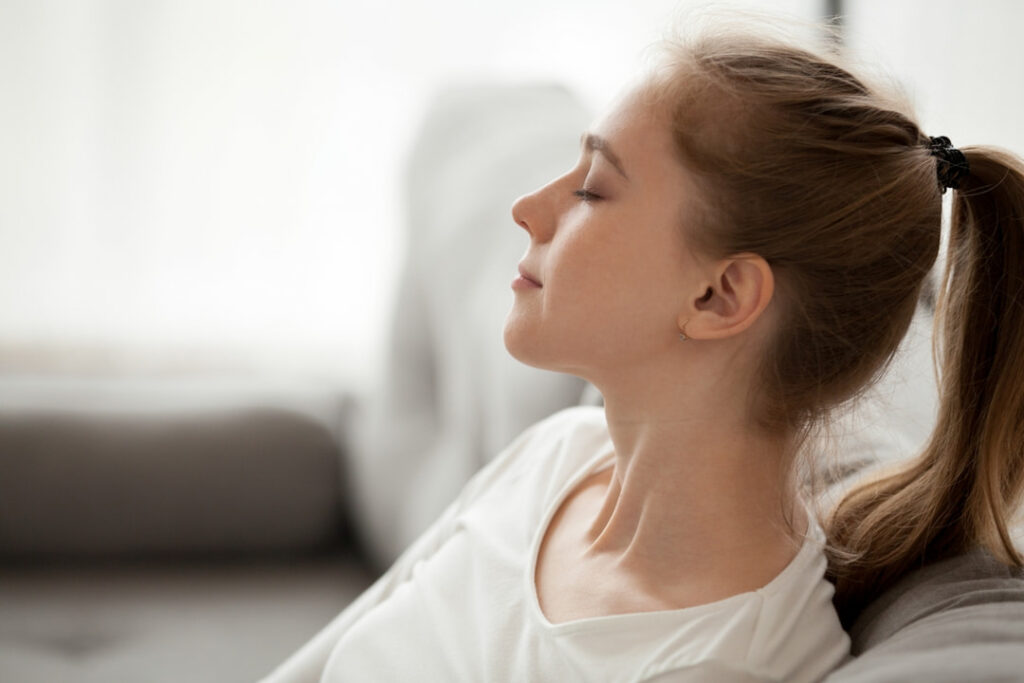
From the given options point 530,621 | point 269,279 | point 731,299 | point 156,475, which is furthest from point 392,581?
point 269,279

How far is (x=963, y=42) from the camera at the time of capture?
1367 mm

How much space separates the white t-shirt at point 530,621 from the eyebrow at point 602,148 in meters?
0.29

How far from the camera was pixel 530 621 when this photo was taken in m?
0.88

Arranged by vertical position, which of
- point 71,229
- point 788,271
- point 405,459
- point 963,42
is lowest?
point 405,459

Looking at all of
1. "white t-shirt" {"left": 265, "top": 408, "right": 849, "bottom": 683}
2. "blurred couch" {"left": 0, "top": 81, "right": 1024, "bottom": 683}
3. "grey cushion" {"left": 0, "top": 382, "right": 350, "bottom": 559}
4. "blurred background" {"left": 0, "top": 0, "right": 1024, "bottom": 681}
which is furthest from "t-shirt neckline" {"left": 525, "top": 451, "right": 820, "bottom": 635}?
"grey cushion" {"left": 0, "top": 382, "right": 350, "bottom": 559}

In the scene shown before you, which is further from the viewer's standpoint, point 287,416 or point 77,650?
point 287,416

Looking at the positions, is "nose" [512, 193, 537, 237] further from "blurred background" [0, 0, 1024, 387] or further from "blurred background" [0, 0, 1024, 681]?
"blurred background" [0, 0, 1024, 387]

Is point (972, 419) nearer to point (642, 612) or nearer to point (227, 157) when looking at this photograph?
point (642, 612)

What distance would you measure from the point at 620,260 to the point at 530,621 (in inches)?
11.8

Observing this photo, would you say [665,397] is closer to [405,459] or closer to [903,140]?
[903,140]

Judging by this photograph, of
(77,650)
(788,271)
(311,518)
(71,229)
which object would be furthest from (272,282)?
(788,271)

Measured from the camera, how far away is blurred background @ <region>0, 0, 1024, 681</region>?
141 centimetres

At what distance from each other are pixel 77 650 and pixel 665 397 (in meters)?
0.94

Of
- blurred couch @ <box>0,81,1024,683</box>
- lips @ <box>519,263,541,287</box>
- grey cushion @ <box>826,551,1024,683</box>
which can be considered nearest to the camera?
grey cushion @ <box>826,551,1024,683</box>
